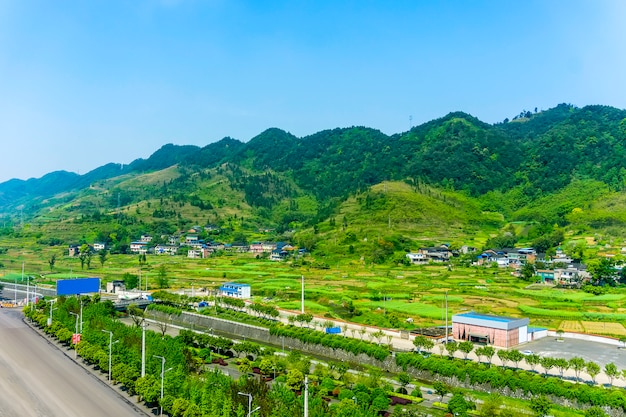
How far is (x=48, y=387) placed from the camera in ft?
122

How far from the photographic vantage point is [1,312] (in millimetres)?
69125

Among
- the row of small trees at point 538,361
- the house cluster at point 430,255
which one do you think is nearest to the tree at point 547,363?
the row of small trees at point 538,361

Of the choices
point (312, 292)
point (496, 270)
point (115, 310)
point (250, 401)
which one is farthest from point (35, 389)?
point (496, 270)

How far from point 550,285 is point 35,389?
73955mm

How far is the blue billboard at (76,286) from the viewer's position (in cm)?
7238

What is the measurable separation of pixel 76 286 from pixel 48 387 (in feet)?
131

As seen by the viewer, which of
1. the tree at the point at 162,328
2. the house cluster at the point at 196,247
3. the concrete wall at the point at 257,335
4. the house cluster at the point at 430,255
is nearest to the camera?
the concrete wall at the point at 257,335

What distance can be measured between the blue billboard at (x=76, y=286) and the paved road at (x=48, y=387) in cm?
2175

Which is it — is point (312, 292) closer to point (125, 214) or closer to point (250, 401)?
point (250, 401)

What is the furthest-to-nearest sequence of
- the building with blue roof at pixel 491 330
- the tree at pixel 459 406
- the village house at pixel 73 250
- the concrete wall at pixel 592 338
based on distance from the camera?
the village house at pixel 73 250 < the concrete wall at pixel 592 338 < the building with blue roof at pixel 491 330 < the tree at pixel 459 406

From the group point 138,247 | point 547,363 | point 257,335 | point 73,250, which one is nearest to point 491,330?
point 547,363

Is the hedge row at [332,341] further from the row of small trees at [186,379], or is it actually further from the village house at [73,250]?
the village house at [73,250]

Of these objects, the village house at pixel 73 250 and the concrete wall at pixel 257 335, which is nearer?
→ the concrete wall at pixel 257 335

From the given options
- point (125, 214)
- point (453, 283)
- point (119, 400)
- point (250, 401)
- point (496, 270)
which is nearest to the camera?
point (250, 401)
